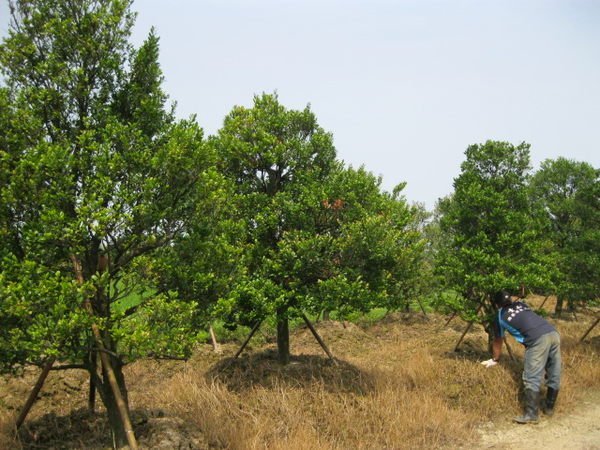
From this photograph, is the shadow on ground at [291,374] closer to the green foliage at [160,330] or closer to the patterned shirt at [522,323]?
the patterned shirt at [522,323]

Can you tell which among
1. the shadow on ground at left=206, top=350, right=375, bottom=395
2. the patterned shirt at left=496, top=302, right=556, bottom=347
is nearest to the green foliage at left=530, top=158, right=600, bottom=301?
the patterned shirt at left=496, top=302, right=556, bottom=347

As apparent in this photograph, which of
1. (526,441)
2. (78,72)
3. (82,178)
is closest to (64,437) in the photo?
(82,178)

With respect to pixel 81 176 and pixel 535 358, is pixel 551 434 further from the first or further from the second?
A: pixel 81 176

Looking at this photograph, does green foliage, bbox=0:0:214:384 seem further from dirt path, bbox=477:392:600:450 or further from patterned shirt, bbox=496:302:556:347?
patterned shirt, bbox=496:302:556:347

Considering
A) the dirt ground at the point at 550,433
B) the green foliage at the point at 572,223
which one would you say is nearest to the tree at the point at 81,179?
the dirt ground at the point at 550,433

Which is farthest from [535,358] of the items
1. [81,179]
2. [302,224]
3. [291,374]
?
[81,179]

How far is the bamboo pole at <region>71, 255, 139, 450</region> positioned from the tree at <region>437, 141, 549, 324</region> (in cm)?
816

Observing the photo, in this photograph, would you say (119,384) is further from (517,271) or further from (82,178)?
(517,271)

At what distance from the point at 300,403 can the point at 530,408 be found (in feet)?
14.5

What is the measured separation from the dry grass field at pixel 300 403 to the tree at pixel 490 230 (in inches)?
80.1

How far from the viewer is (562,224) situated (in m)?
20.6

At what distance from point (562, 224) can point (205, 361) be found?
15718 mm

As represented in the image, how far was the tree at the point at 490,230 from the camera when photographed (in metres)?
11.9

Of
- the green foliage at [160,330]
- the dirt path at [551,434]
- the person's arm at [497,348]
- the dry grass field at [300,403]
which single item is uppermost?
the green foliage at [160,330]
